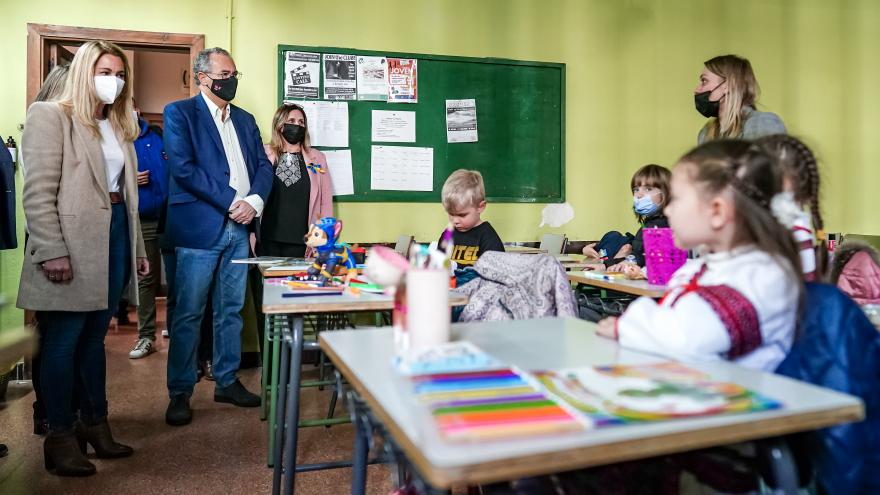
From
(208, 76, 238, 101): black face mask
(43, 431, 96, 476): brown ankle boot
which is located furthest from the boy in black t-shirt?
(43, 431, 96, 476): brown ankle boot

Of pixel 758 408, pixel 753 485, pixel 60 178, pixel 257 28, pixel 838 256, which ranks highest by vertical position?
pixel 257 28

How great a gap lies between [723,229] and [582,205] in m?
3.68

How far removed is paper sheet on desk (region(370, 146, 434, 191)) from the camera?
14.0 ft

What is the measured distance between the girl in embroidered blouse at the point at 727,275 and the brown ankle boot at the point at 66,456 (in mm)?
1970

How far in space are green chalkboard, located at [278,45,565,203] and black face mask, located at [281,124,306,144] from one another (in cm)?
43

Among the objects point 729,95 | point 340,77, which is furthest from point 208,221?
point 729,95

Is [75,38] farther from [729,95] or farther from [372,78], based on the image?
[729,95]

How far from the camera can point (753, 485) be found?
3.17 feet

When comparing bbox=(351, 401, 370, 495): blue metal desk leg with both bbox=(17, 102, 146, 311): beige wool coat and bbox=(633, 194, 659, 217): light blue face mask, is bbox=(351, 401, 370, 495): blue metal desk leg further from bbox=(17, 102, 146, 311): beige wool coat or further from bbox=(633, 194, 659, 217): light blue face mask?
bbox=(633, 194, 659, 217): light blue face mask

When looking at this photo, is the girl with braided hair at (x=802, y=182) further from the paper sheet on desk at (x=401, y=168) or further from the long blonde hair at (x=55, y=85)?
the paper sheet on desk at (x=401, y=168)

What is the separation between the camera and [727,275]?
41.0 inches

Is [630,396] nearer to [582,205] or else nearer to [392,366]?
[392,366]

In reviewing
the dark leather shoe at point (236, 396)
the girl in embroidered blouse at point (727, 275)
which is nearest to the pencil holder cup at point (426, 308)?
the girl in embroidered blouse at point (727, 275)

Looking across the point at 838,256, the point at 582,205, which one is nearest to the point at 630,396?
the point at 838,256
